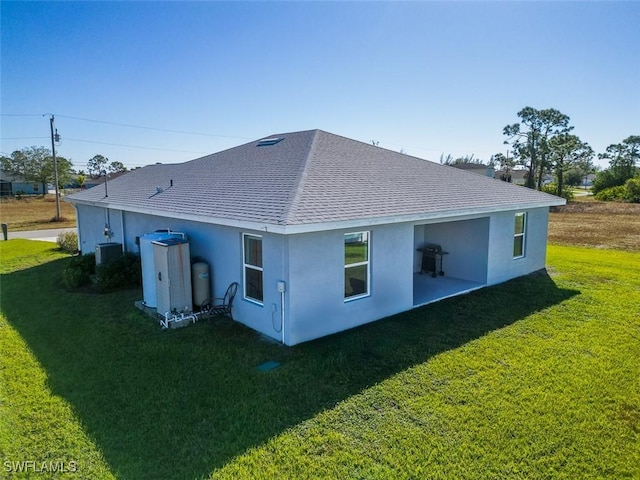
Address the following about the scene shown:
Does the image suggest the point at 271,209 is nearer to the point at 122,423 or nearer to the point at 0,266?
the point at 122,423

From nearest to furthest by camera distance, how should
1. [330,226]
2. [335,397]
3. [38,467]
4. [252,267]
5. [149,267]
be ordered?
[38,467] < [335,397] < [330,226] < [252,267] < [149,267]

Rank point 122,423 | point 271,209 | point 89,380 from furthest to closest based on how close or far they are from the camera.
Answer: point 271,209, point 89,380, point 122,423

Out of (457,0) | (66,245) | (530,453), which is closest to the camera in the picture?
(530,453)

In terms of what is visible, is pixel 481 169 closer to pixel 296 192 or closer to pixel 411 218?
pixel 411 218

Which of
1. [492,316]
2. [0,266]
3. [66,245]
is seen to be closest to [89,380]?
[492,316]

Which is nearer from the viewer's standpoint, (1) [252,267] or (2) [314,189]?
(1) [252,267]

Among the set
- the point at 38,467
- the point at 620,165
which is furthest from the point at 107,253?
the point at 620,165
